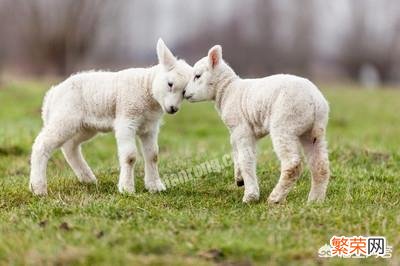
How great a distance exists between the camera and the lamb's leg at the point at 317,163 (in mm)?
7051

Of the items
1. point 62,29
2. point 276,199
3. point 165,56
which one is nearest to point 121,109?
point 165,56

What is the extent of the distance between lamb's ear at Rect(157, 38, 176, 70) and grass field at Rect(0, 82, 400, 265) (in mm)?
1439

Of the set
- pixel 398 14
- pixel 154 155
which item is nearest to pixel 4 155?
pixel 154 155

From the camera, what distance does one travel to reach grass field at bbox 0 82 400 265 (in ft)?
17.4

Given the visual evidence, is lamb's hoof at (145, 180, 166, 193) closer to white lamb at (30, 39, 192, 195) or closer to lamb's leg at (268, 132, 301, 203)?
white lamb at (30, 39, 192, 195)

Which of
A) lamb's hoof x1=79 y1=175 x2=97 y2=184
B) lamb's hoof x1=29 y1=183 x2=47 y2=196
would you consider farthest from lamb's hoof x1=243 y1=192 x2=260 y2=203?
lamb's hoof x1=29 y1=183 x2=47 y2=196

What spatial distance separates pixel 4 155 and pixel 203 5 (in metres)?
46.3

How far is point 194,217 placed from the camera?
20.9 ft

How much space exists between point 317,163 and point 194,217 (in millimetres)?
1492

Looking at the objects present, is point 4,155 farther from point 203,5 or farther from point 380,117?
point 203,5

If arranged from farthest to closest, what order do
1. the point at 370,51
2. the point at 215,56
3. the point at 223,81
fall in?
the point at 370,51 < the point at 223,81 < the point at 215,56

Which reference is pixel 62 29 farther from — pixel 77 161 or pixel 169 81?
pixel 169 81

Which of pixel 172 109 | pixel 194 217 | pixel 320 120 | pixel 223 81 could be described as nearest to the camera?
pixel 194 217

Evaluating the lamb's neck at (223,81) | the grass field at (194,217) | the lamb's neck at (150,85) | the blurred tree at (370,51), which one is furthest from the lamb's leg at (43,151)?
the blurred tree at (370,51)
